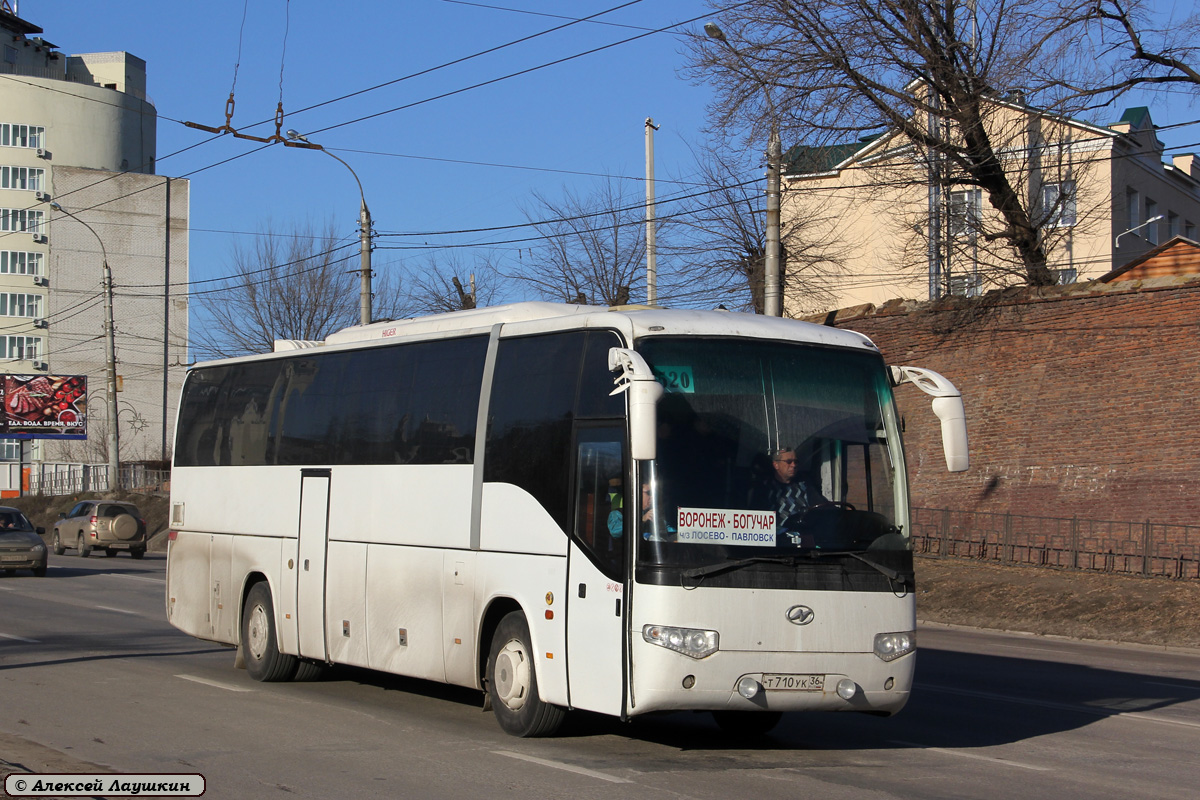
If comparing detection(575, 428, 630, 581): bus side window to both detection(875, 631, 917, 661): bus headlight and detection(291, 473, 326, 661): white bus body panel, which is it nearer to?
detection(875, 631, 917, 661): bus headlight

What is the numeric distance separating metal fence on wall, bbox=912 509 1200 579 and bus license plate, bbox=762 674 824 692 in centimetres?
1328

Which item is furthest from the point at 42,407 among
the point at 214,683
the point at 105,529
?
the point at 214,683

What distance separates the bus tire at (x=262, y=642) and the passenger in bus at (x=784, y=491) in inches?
248

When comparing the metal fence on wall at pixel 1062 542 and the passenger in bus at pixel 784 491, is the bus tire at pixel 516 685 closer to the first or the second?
the passenger in bus at pixel 784 491

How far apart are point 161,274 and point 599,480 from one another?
306 ft

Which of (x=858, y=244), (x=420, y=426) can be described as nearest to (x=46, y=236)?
(x=858, y=244)

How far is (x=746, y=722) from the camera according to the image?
10.4 metres

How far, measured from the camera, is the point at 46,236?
92500mm

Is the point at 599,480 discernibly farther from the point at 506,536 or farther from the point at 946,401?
the point at 946,401

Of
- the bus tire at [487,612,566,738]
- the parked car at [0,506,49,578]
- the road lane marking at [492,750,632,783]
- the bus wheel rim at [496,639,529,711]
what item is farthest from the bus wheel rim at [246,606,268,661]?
the parked car at [0,506,49,578]

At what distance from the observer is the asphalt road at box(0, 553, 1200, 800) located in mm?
8117

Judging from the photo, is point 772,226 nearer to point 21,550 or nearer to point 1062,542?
point 1062,542

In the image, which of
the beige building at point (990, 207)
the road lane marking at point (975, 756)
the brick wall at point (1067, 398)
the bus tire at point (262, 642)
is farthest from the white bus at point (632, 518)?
the beige building at point (990, 207)

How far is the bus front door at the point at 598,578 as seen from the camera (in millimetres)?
8789
